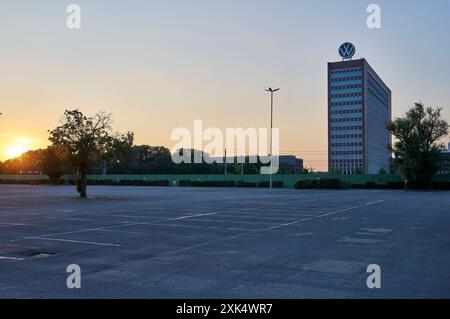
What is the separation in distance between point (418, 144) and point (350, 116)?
105 m

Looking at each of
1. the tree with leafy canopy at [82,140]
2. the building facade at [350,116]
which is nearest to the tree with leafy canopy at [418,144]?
the tree with leafy canopy at [82,140]

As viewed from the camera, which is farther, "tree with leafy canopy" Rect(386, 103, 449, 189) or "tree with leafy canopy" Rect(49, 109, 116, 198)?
"tree with leafy canopy" Rect(386, 103, 449, 189)

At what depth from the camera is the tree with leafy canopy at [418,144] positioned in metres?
63.4

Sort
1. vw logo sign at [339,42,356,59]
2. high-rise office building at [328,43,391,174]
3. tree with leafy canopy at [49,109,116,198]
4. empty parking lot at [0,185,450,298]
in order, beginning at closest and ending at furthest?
empty parking lot at [0,185,450,298], tree with leafy canopy at [49,109,116,198], vw logo sign at [339,42,356,59], high-rise office building at [328,43,391,174]

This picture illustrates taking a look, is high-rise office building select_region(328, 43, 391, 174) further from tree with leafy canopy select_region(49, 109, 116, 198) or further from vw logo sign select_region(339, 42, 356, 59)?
tree with leafy canopy select_region(49, 109, 116, 198)

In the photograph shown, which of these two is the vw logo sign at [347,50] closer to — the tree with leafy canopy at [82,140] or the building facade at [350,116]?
the building facade at [350,116]

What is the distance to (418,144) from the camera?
212 feet

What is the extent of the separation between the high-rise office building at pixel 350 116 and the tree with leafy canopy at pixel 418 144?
96.6 metres

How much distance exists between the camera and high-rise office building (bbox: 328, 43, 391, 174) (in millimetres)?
163375

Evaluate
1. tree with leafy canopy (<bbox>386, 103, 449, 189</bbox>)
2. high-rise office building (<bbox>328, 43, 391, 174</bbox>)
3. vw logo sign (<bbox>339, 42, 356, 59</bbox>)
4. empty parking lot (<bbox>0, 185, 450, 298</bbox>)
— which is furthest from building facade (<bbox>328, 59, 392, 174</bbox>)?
empty parking lot (<bbox>0, 185, 450, 298</bbox>)

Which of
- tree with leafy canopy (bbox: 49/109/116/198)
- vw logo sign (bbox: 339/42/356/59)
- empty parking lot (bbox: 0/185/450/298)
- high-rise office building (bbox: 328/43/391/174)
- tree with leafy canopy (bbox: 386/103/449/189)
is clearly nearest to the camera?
empty parking lot (bbox: 0/185/450/298)

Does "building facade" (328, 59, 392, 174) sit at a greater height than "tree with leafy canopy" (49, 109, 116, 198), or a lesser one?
greater

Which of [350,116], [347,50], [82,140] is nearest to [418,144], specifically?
[82,140]

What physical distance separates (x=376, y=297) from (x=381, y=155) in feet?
657
